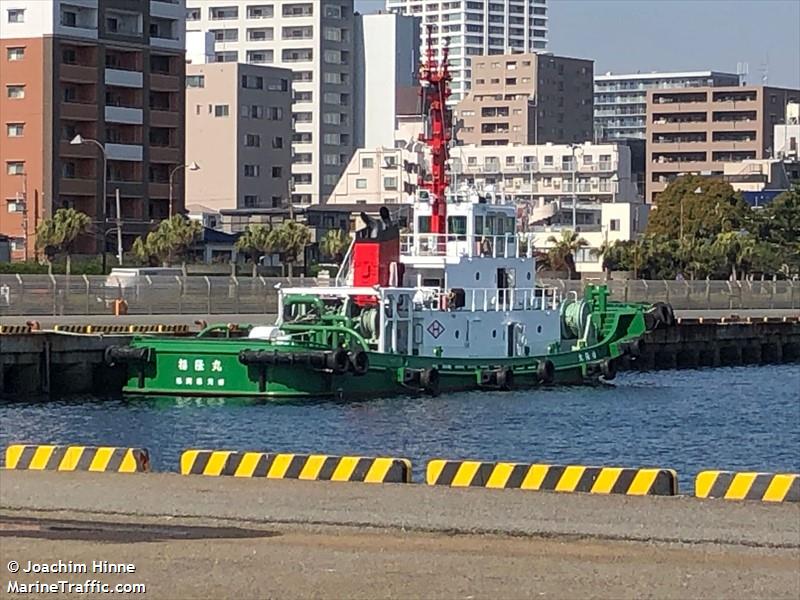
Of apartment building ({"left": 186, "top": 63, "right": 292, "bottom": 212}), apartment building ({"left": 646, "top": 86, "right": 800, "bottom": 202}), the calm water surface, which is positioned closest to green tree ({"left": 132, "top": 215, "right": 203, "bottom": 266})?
apartment building ({"left": 186, "top": 63, "right": 292, "bottom": 212})

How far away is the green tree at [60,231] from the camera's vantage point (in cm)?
7875

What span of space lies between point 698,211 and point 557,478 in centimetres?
8903

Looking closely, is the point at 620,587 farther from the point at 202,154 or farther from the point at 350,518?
the point at 202,154

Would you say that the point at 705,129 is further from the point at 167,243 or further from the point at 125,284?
the point at 125,284

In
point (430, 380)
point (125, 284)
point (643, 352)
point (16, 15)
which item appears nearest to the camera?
point (430, 380)

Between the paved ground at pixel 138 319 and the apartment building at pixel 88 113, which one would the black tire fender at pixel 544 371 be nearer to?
the paved ground at pixel 138 319

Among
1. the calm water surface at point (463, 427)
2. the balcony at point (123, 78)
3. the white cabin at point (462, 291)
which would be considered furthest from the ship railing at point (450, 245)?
the balcony at point (123, 78)

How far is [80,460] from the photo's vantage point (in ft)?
62.3

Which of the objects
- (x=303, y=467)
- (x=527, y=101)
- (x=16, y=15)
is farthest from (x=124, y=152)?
(x=527, y=101)

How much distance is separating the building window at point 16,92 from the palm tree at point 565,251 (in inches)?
1103

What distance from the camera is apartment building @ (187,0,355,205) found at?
14162cm

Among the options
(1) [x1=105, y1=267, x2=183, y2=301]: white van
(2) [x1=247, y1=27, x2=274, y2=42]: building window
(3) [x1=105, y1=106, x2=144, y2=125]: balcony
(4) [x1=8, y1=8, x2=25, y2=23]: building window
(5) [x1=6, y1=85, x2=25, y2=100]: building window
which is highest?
(2) [x1=247, y1=27, x2=274, y2=42]: building window

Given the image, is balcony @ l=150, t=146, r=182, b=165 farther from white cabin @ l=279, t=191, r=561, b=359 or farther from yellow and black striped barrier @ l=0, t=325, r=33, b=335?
white cabin @ l=279, t=191, r=561, b=359

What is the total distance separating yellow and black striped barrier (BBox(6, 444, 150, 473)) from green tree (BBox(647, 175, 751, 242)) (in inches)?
3254
